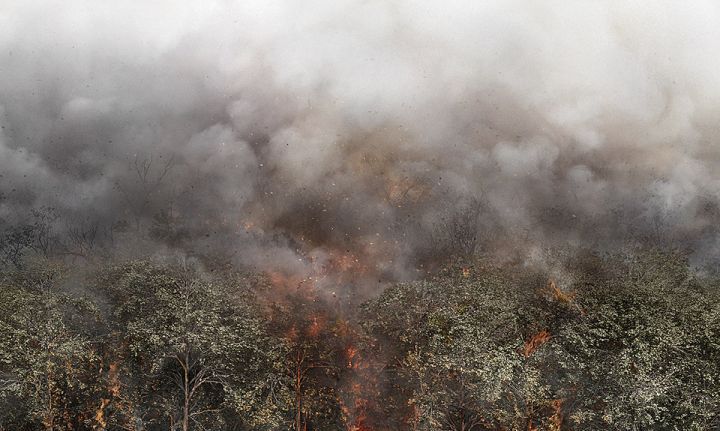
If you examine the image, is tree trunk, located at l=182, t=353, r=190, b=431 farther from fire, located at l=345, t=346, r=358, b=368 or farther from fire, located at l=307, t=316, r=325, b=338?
fire, located at l=307, t=316, r=325, b=338

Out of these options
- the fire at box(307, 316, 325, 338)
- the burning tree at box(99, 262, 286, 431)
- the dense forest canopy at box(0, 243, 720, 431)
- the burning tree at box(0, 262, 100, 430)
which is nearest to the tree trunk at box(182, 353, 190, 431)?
the burning tree at box(99, 262, 286, 431)

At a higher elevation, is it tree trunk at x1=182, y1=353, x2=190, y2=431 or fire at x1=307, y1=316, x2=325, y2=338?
Answer: fire at x1=307, y1=316, x2=325, y2=338

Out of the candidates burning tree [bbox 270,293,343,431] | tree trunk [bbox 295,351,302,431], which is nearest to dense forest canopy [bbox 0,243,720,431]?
tree trunk [bbox 295,351,302,431]

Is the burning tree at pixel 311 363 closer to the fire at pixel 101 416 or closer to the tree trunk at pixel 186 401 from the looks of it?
the tree trunk at pixel 186 401

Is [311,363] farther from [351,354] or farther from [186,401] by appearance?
[186,401]

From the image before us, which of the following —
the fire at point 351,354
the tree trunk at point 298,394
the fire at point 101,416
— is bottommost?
the fire at point 101,416

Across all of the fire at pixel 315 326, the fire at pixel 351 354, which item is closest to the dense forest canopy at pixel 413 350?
the fire at pixel 351 354

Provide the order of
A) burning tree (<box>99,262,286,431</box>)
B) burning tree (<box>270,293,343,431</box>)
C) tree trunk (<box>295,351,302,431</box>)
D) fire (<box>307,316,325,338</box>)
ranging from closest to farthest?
burning tree (<box>99,262,286,431</box>) < tree trunk (<box>295,351,302,431</box>) < burning tree (<box>270,293,343,431</box>) < fire (<box>307,316,325,338</box>)

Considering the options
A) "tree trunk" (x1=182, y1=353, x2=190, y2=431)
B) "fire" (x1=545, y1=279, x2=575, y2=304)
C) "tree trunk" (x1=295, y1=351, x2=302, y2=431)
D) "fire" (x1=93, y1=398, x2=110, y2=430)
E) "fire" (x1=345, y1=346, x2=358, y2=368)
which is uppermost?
"fire" (x1=545, y1=279, x2=575, y2=304)

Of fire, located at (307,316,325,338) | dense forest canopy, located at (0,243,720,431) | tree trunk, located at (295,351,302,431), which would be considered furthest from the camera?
fire, located at (307,316,325,338)

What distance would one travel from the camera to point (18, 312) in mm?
31859

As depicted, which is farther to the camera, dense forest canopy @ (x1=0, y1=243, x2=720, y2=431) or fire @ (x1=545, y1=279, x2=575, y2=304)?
fire @ (x1=545, y1=279, x2=575, y2=304)

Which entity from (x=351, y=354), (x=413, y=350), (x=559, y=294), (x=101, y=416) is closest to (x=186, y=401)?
(x=101, y=416)

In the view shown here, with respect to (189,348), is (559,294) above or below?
above
